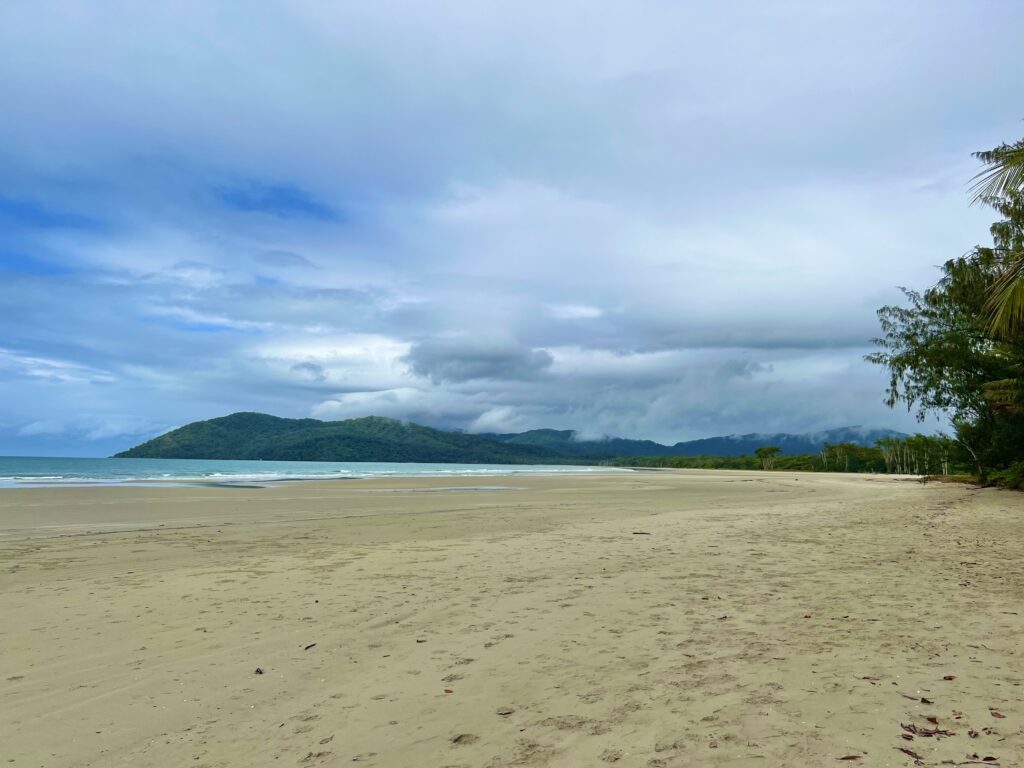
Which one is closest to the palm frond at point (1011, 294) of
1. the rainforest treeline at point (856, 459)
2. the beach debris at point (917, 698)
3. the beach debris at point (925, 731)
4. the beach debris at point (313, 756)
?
the beach debris at point (917, 698)

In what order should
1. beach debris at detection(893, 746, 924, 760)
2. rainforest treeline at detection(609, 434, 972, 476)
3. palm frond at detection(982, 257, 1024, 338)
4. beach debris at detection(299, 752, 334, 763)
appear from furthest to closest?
rainforest treeline at detection(609, 434, 972, 476) < palm frond at detection(982, 257, 1024, 338) < beach debris at detection(299, 752, 334, 763) < beach debris at detection(893, 746, 924, 760)

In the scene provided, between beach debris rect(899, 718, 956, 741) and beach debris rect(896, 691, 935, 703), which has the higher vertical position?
beach debris rect(899, 718, 956, 741)

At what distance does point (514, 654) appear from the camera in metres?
5.97

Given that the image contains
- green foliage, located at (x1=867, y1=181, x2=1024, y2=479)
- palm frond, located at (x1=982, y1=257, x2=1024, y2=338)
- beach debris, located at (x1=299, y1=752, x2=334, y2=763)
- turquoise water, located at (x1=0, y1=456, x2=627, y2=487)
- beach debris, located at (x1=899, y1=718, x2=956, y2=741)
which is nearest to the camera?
beach debris, located at (x1=899, y1=718, x2=956, y2=741)

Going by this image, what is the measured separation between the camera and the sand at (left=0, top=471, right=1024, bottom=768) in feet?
13.6

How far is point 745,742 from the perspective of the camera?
3.91m

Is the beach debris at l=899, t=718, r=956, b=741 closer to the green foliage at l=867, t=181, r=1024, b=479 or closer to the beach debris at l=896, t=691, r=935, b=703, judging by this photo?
the beach debris at l=896, t=691, r=935, b=703

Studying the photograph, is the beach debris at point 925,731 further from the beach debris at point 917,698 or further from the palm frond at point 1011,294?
the palm frond at point 1011,294

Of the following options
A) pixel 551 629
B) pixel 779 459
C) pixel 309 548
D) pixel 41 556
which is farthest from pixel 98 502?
pixel 779 459

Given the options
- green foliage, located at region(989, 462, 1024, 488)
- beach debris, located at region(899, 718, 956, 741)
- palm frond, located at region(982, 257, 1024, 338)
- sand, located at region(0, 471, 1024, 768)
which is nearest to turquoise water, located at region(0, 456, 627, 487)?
sand, located at region(0, 471, 1024, 768)

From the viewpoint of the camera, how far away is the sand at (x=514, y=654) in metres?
4.14

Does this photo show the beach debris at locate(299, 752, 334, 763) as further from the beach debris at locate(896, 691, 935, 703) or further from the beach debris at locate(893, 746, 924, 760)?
the beach debris at locate(896, 691, 935, 703)

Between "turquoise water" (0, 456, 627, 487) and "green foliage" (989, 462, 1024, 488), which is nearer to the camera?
"green foliage" (989, 462, 1024, 488)

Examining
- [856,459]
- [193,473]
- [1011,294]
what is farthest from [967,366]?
[856,459]
